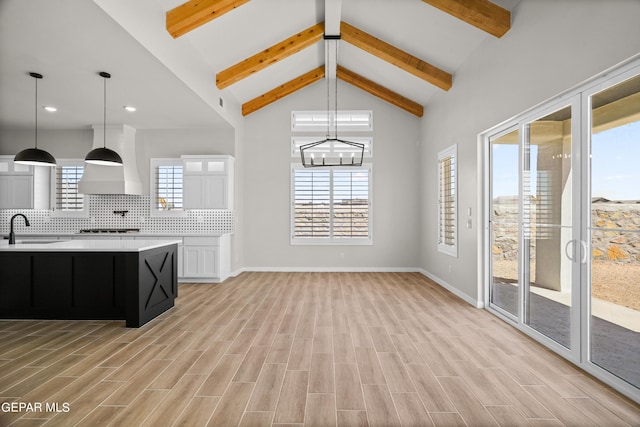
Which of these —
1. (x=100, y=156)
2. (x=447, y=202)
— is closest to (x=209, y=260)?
(x=100, y=156)

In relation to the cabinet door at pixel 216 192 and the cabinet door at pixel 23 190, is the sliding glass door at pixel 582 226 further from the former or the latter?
the cabinet door at pixel 23 190

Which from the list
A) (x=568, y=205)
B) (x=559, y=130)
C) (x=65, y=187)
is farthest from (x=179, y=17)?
(x=65, y=187)

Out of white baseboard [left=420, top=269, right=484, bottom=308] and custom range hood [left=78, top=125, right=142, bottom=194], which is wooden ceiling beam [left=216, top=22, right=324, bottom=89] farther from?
white baseboard [left=420, top=269, right=484, bottom=308]

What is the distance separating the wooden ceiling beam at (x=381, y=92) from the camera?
6.91 metres

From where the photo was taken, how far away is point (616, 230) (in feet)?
8.02

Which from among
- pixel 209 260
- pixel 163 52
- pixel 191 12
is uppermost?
pixel 191 12

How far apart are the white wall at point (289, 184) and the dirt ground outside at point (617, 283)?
15.1 feet

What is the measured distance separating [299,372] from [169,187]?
505cm

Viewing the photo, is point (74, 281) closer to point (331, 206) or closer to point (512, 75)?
point (331, 206)

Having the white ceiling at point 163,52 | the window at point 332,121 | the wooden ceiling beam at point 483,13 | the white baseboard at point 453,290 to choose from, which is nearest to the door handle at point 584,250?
the white baseboard at point 453,290

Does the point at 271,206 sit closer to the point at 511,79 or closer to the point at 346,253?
the point at 346,253

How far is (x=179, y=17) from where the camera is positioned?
3.69 metres

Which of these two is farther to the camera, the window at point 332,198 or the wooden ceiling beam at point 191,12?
the window at point 332,198

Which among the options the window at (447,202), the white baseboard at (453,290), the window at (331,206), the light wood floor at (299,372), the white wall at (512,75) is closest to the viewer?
the light wood floor at (299,372)
